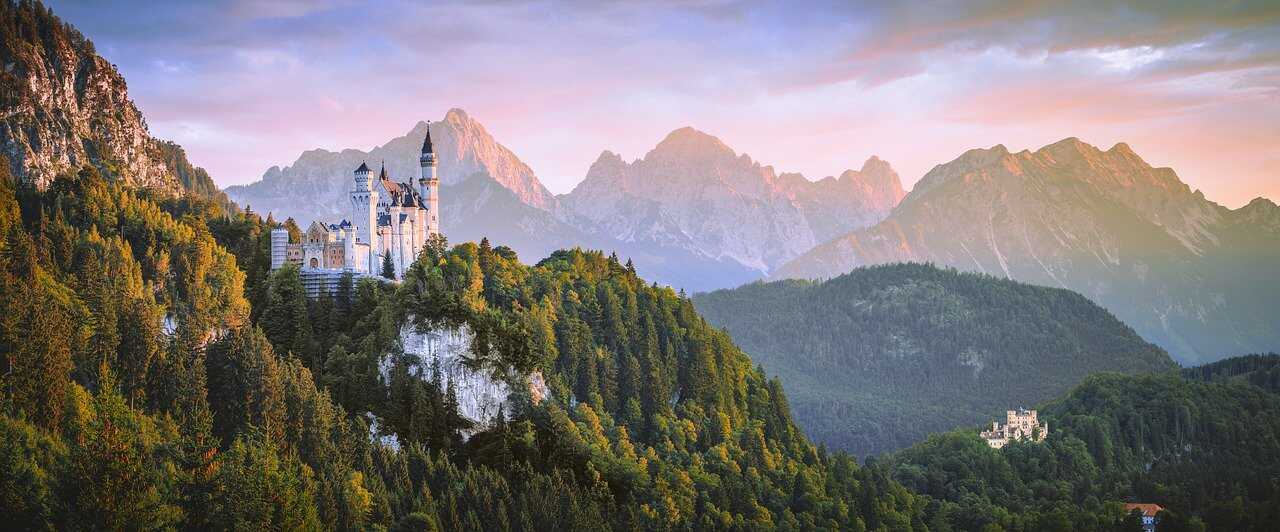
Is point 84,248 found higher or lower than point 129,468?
higher

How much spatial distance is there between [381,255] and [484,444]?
36.6m

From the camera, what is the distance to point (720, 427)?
16138cm

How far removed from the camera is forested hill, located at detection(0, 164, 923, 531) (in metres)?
112

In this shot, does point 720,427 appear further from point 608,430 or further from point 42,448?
point 42,448

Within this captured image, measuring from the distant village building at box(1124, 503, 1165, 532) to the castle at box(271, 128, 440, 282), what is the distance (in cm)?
10122

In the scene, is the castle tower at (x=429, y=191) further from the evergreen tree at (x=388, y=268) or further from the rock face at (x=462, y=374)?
the rock face at (x=462, y=374)

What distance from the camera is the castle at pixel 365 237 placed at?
15600cm

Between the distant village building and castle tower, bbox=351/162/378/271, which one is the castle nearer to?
castle tower, bbox=351/162/378/271

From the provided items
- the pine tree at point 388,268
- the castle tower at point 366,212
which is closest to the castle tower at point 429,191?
the pine tree at point 388,268

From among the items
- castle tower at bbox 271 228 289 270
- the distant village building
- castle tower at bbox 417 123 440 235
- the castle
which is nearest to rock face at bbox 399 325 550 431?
the castle

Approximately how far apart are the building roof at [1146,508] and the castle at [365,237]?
102 metres

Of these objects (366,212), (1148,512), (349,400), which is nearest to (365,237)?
(366,212)

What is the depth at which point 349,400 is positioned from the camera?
13488 cm

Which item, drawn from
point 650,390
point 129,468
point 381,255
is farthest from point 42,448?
point 650,390
